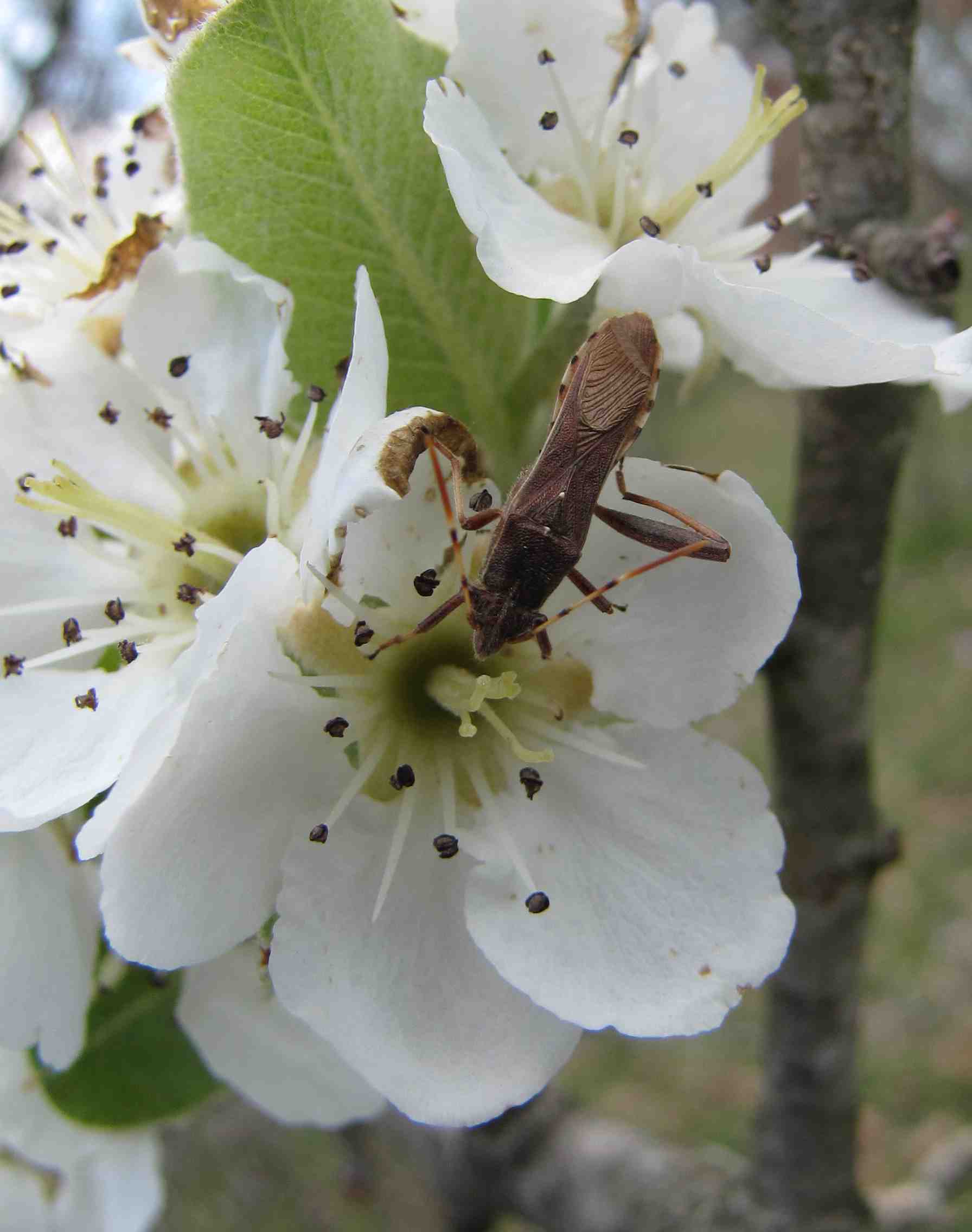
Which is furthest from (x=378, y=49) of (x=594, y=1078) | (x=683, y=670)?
(x=594, y=1078)

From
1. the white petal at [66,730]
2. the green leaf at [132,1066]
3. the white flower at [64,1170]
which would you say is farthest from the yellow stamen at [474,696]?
the white flower at [64,1170]

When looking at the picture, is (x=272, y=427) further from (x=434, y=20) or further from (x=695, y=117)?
(x=695, y=117)

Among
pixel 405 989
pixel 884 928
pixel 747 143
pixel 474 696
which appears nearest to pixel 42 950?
pixel 405 989

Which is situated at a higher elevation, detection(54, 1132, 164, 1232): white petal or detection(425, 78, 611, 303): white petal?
detection(425, 78, 611, 303): white petal

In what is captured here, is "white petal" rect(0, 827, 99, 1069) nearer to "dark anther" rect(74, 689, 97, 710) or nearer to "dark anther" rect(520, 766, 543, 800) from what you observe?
"dark anther" rect(74, 689, 97, 710)

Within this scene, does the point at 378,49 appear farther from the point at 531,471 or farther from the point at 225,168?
the point at 531,471

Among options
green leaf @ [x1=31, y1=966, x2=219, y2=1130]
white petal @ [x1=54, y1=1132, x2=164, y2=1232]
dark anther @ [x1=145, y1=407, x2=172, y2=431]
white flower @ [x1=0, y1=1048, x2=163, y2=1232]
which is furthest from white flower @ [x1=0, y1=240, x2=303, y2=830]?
white petal @ [x1=54, y1=1132, x2=164, y2=1232]
